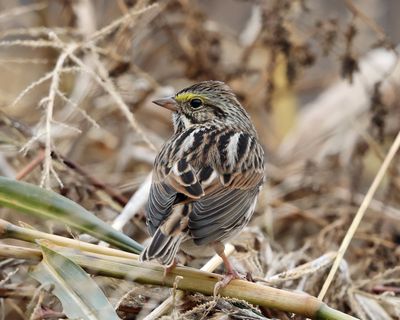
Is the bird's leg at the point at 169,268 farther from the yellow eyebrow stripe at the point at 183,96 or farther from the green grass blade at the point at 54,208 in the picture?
the yellow eyebrow stripe at the point at 183,96

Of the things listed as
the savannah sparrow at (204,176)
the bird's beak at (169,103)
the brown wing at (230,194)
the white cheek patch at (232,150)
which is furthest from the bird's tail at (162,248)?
the bird's beak at (169,103)

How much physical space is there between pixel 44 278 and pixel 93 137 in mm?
2768

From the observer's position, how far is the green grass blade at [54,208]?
122 inches

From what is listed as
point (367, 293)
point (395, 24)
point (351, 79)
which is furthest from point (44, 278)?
point (395, 24)

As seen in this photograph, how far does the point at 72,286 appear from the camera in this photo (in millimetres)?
2932

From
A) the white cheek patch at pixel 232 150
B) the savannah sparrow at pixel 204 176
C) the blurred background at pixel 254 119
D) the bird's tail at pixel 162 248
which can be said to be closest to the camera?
the bird's tail at pixel 162 248

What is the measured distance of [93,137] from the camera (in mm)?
5648

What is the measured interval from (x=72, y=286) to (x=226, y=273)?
0.62 meters

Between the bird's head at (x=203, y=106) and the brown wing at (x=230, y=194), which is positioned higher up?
the bird's head at (x=203, y=106)

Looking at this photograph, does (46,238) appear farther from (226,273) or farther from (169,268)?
(226,273)

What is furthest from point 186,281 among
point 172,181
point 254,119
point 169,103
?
Result: point 254,119

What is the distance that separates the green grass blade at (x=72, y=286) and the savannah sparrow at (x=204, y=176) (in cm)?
20

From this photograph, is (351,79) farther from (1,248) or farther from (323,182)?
(1,248)

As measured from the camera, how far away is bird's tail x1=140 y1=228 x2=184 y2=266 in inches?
119
